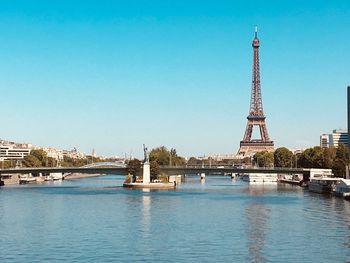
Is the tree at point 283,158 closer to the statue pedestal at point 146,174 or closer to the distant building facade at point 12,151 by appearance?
the statue pedestal at point 146,174

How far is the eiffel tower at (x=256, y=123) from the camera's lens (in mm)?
120125

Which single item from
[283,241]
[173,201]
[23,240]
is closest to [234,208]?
[173,201]

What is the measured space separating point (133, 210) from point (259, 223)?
8.74 meters

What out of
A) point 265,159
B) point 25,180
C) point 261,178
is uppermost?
point 265,159

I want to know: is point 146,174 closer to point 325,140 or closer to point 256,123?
point 256,123

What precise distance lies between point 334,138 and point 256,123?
51062mm

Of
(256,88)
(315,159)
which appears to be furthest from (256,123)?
(315,159)

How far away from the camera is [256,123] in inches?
4852

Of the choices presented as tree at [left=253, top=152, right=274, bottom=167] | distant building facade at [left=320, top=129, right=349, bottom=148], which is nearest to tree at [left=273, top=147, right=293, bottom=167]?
tree at [left=253, top=152, right=274, bottom=167]

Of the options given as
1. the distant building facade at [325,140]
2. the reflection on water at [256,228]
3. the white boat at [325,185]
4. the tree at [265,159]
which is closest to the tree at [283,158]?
the tree at [265,159]

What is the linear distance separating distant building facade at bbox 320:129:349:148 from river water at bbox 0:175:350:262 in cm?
12488

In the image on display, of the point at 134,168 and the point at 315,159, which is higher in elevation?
the point at 315,159

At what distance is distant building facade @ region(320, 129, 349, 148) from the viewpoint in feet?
546

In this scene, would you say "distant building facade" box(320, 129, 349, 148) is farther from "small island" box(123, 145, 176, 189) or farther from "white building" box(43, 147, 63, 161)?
"small island" box(123, 145, 176, 189)
